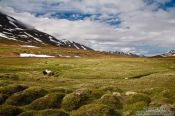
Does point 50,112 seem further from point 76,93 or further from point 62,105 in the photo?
point 76,93

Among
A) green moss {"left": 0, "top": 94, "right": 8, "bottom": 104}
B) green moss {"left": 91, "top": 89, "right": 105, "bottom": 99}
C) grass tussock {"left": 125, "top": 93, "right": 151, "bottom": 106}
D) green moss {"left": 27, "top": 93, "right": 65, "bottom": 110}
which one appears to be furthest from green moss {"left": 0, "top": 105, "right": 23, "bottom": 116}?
grass tussock {"left": 125, "top": 93, "right": 151, "bottom": 106}

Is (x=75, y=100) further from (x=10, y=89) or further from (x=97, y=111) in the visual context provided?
(x=10, y=89)

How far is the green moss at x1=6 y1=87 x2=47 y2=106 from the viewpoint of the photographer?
3070cm

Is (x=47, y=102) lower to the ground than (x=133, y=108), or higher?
higher

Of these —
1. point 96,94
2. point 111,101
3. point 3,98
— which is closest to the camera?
point 111,101

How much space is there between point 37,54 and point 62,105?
118 meters

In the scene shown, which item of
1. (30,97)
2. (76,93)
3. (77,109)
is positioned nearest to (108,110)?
(77,109)

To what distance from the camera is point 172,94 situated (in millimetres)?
33594

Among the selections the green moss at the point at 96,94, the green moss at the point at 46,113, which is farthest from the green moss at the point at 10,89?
the green moss at the point at 46,113

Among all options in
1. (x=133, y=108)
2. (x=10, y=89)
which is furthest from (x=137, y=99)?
(x=10, y=89)

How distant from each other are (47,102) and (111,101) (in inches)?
224

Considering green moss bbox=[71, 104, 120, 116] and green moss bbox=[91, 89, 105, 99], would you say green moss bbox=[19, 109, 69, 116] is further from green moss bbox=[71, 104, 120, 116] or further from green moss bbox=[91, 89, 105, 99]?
green moss bbox=[91, 89, 105, 99]

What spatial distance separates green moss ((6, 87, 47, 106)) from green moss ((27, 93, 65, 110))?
1.28 m

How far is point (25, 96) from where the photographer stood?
31891 millimetres
